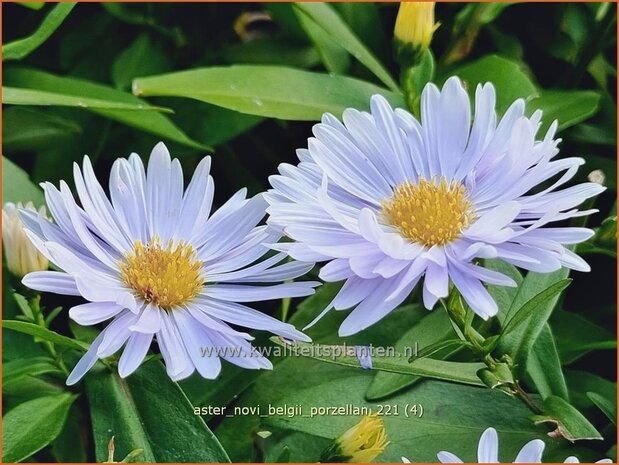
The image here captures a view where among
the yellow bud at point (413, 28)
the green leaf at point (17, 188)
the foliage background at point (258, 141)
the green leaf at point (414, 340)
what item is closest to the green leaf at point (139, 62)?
the foliage background at point (258, 141)

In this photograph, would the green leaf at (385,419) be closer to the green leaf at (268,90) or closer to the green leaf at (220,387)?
the green leaf at (220,387)

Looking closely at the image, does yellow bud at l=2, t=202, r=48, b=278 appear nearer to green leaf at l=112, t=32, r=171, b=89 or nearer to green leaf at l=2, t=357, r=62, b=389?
green leaf at l=2, t=357, r=62, b=389

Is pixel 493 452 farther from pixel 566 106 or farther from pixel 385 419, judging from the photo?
pixel 566 106

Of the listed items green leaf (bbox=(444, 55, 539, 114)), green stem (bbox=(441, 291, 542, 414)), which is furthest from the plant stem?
green leaf (bbox=(444, 55, 539, 114))

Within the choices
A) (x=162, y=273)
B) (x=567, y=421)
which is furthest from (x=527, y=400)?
(x=162, y=273)

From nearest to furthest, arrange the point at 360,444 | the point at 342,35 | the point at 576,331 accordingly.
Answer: the point at 360,444 < the point at 576,331 < the point at 342,35

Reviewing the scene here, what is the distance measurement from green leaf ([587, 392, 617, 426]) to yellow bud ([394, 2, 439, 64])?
0.26 metres

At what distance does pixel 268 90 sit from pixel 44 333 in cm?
25

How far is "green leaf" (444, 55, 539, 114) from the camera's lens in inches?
24.3

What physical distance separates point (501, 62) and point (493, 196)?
7.5 inches

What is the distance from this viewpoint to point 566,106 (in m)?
0.65

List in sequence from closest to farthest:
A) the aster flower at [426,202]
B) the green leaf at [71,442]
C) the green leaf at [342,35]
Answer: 1. the aster flower at [426,202]
2. the green leaf at [71,442]
3. the green leaf at [342,35]

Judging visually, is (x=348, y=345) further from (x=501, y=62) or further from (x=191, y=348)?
(x=501, y=62)

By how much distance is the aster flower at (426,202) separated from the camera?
0.43 meters
